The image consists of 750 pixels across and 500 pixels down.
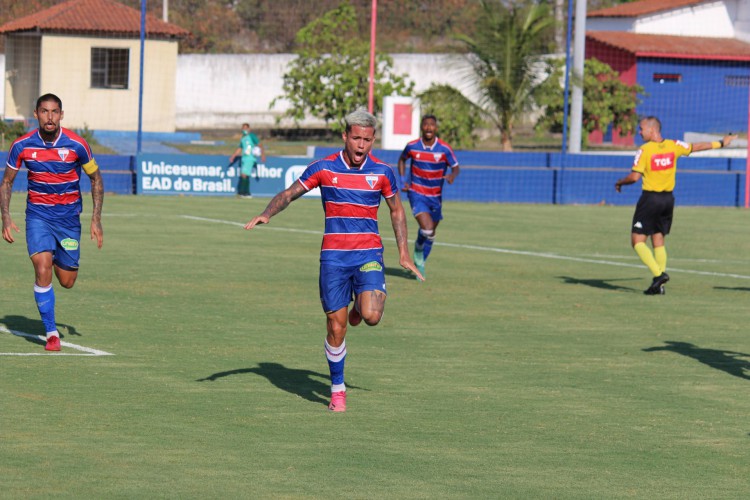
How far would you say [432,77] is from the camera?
189 ft

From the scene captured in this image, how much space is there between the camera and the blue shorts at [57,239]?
1167 centimetres

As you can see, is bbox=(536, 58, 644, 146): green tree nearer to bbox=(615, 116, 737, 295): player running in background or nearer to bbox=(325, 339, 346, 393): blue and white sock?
bbox=(615, 116, 737, 295): player running in background

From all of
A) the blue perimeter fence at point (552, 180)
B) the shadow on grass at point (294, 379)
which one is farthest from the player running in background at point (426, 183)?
the blue perimeter fence at point (552, 180)

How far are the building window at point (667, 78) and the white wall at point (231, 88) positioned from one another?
24.3 feet

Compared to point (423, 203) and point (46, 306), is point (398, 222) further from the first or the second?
point (423, 203)

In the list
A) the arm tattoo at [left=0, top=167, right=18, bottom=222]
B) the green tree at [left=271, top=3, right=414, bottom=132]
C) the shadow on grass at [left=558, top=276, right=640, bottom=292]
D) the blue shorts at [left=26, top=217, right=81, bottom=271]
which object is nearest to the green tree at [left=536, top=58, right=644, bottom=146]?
the green tree at [left=271, top=3, right=414, bottom=132]

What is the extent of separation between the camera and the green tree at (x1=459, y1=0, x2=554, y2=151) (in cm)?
4094

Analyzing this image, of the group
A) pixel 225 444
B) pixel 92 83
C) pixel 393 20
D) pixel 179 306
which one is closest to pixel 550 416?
pixel 225 444

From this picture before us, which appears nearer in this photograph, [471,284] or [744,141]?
[471,284]

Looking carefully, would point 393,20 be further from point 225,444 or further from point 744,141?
point 225,444

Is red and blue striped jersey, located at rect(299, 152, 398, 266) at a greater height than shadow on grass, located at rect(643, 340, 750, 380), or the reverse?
red and blue striped jersey, located at rect(299, 152, 398, 266)

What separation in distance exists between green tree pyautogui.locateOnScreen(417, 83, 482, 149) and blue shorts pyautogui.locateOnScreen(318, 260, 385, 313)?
31.5 m

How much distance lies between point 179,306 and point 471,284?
440 centimetres

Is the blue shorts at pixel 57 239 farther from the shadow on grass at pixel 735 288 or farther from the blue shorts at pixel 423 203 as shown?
the shadow on grass at pixel 735 288
